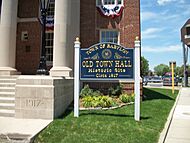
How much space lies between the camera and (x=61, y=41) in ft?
35.7

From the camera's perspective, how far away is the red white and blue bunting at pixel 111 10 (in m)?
13.7

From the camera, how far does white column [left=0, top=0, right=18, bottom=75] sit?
1168 centimetres

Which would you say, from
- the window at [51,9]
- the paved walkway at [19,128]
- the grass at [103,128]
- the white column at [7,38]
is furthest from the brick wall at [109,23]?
the paved walkway at [19,128]

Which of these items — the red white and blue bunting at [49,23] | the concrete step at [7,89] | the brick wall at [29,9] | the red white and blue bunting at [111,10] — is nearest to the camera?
the concrete step at [7,89]

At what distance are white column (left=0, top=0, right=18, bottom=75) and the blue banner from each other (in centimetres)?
487

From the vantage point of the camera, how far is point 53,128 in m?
6.67

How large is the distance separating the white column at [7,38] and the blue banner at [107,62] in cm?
487

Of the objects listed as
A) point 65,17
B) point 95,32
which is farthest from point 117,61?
point 95,32

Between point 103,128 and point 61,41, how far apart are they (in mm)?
5399

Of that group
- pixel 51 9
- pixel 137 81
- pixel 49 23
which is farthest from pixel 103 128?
pixel 51 9

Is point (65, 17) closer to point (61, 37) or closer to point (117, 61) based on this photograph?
point (61, 37)

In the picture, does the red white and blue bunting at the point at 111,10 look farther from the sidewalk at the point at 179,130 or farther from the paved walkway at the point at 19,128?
the paved walkway at the point at 19,128

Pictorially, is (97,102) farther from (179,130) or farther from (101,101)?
(179,130)

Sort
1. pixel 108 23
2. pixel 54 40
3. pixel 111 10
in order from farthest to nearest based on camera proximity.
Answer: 1. pixel 108 23
2. pixel 111 10
3. pixel 54 40
